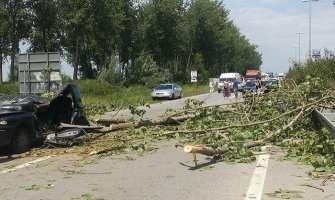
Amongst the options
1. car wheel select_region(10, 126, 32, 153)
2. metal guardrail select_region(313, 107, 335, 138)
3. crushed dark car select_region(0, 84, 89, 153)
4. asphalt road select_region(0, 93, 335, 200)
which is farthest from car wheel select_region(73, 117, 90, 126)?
metal guardrail select_region(313, 107, 335, 138)

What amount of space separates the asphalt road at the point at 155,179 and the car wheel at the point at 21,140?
0.61 m

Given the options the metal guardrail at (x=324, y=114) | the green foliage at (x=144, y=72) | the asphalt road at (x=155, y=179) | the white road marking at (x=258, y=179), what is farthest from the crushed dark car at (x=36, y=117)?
the green foliage at (x=144, y=72)

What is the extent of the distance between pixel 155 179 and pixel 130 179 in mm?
409

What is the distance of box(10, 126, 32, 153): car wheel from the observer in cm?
1170

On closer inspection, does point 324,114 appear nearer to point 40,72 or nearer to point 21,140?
point 21,140

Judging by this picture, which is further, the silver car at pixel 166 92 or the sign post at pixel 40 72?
the silver car at pixel 166 92

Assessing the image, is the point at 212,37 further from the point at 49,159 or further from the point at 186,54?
the point at 49,159

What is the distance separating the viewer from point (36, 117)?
41.4ft

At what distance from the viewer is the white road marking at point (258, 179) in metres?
7.27

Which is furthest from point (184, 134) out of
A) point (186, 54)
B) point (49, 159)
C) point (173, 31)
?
point (186, 54)

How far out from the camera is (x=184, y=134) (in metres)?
12.9

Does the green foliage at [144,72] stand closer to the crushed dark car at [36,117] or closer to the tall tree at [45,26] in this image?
the tall tree at [45,26]

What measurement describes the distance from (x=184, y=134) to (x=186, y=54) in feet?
236

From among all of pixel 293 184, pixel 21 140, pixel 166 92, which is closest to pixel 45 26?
pixel 166 92
